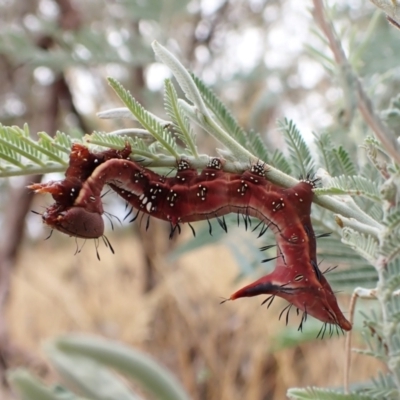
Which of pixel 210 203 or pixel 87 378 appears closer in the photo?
pixel 210 203

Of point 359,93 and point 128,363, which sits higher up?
point 359,93

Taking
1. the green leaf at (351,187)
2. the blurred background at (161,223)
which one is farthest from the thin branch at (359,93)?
the blurred background at (161,223)

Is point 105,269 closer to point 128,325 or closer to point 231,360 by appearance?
point 128,325

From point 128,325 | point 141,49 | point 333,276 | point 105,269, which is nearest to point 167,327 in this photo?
point 128,325

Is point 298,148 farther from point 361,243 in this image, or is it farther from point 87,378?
point 87,378

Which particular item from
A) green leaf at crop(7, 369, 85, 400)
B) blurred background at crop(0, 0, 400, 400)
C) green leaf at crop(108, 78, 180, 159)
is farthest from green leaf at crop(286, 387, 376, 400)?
blurred background at crop(0, 0, 400, 400)

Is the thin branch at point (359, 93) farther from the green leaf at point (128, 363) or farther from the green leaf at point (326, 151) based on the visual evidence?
the green leaf at point (128, 363)

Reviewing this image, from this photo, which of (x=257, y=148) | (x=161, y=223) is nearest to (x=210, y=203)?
(x=257, y=148)
